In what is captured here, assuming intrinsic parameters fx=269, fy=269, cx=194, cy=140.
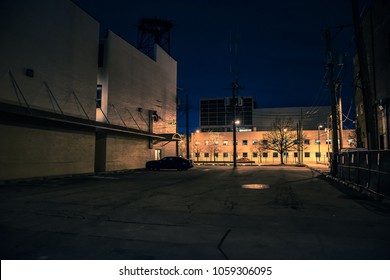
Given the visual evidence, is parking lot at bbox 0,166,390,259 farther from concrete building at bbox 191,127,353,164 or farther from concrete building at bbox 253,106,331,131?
concrete building at bbox 253,106,331,131

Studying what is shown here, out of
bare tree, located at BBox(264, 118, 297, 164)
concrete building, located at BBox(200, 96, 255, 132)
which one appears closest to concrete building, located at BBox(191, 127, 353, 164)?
bare tree, located at BBox(264, 118, 297, 164)

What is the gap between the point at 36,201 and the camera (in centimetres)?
965

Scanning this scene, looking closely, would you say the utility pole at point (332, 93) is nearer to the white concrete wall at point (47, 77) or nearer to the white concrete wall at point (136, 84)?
the white concrete wall at point (136, 84)

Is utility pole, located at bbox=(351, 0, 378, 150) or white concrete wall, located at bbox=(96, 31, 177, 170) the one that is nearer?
utility pole, located at bbox=(351, 0, 378, 150)

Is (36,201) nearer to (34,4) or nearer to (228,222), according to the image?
(228,222)

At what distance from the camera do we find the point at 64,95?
787 inches

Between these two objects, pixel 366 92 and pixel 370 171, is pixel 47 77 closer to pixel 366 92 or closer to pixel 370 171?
pixel 366 92

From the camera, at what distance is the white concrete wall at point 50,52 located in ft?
52.2

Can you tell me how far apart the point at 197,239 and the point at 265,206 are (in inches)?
162

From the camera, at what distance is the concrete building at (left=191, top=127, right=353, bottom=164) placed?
61.4 m

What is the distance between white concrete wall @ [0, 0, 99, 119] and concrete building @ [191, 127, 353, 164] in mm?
45578

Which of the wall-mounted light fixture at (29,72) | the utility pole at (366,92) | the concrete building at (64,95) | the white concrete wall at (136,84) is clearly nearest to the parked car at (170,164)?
the concrete building at (64,95)

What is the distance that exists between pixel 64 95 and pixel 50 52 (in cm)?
308

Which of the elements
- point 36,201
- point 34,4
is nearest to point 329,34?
point 34,4
